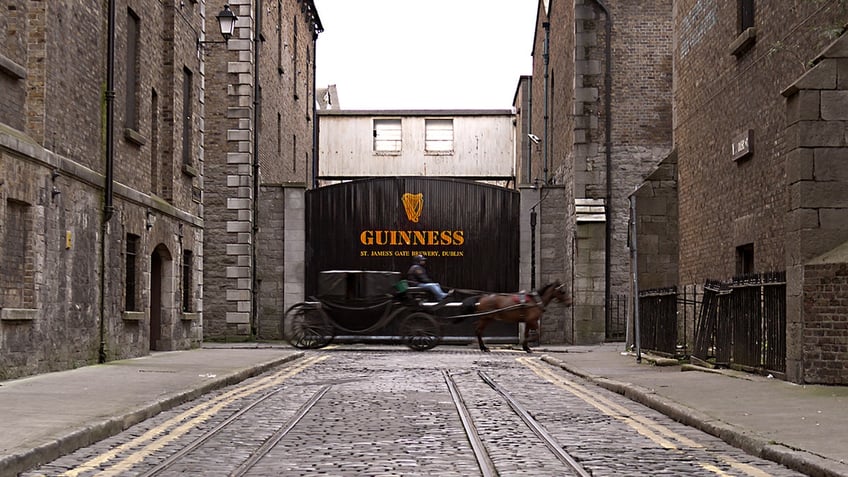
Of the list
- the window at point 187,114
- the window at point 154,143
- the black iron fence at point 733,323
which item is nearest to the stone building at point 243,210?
the window at point 187,114

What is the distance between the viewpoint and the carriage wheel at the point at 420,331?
2472 centimetres

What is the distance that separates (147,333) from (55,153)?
5.94m

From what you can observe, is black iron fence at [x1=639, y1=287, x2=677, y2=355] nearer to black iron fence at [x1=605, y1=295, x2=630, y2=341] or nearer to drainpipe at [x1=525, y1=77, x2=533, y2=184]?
black iron fence at [x1=605, y1=295, x2=630, y2=341]

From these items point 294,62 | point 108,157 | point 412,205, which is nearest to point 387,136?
point 294,62

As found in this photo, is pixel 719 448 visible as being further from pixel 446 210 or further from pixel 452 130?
pixel 452 130

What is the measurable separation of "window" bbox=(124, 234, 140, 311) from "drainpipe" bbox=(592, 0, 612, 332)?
1310cm

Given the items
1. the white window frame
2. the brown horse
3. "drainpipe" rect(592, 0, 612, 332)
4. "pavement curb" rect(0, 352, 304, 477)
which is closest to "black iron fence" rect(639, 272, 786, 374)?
the brown horse

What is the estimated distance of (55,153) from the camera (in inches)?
635

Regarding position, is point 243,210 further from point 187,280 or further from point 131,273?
point 131,273

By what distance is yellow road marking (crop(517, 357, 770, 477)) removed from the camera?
799 cm

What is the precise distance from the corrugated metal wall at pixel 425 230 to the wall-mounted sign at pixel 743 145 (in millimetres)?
12894

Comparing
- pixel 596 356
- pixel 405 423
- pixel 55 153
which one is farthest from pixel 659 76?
pixel 405 423

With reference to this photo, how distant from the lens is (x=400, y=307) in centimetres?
2545

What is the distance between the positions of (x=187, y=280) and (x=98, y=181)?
281 inches
